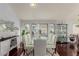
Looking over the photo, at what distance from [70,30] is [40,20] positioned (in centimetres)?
50

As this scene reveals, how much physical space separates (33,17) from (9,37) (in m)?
0.55

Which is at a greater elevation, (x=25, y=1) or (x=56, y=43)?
(x=25, y=1)

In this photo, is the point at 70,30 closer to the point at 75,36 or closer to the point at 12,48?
the point at 75,36

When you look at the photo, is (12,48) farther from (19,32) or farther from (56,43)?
(56,43)

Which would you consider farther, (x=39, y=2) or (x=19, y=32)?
(x=19, y=32)

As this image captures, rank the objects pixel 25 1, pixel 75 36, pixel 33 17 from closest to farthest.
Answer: pixel 25 1, pixel 75 36, pixel 33 17

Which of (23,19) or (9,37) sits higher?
(23,19)

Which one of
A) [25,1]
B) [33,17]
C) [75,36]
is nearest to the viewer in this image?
[25,1]

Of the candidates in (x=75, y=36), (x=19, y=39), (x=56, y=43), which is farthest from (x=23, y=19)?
(x=75, y=36)

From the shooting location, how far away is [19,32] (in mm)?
1839

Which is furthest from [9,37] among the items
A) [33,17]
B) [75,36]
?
[75,36]

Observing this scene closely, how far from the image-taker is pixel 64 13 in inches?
78.8

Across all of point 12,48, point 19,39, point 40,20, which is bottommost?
point 12,48

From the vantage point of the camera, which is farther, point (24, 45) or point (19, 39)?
point (24, 45)
